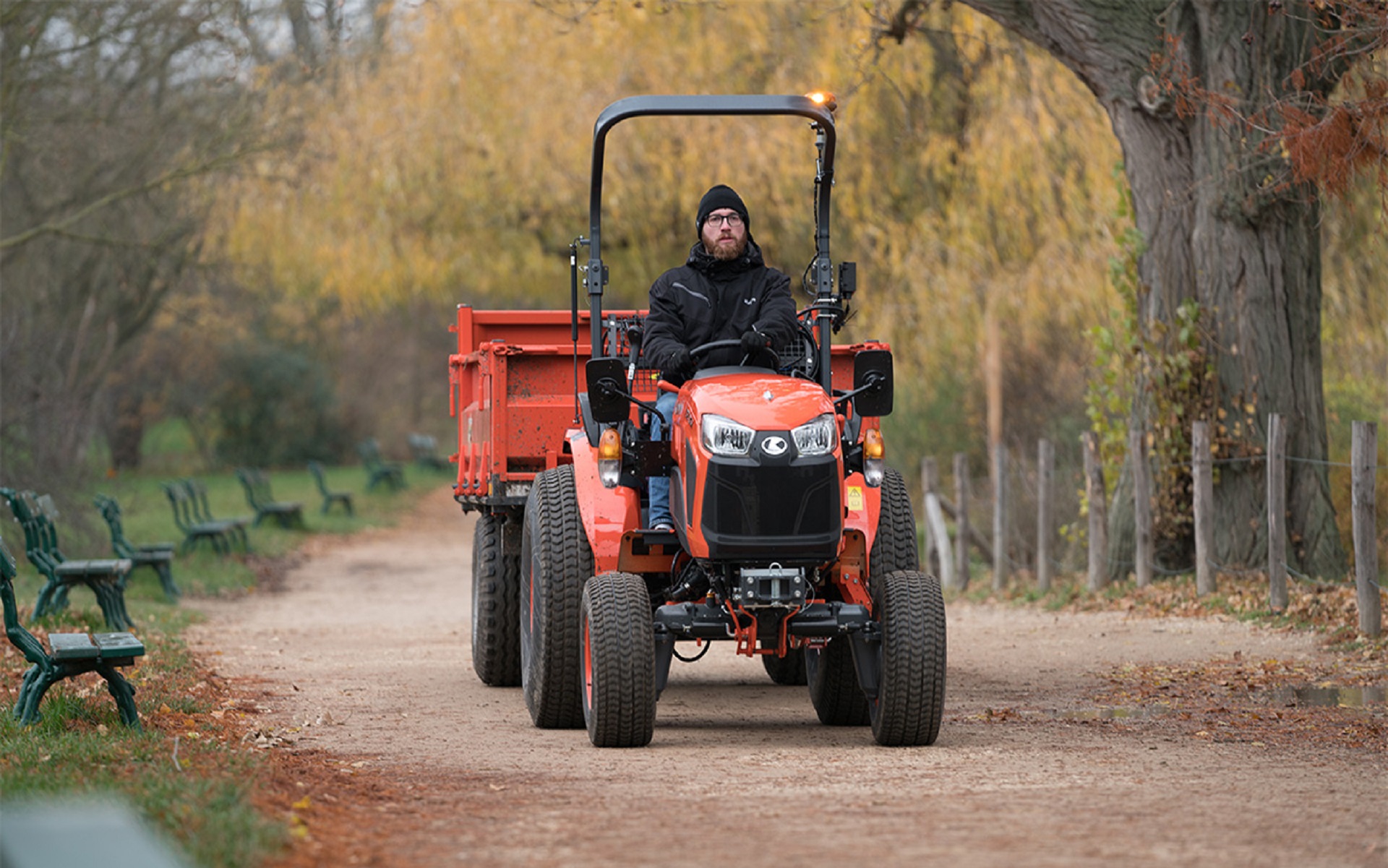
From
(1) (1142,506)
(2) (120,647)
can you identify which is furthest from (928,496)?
(2) (120,647)

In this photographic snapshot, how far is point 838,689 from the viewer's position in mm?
9445

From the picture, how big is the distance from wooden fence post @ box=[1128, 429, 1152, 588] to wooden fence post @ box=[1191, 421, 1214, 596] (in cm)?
70

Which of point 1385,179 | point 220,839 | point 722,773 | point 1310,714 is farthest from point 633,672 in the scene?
point 1385,179

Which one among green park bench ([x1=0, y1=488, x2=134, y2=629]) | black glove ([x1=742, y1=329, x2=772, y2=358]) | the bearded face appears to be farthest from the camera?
green park bench ([x1=0, y1=488, x2=134, y2=629])

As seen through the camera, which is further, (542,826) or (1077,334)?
(1077,334)

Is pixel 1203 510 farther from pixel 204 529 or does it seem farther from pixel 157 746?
pixel 204 529

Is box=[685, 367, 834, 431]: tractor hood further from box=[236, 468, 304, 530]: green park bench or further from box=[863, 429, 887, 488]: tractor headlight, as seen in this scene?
box=[236, 468, 304, 530]: green park bench

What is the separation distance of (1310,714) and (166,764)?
5531 mm

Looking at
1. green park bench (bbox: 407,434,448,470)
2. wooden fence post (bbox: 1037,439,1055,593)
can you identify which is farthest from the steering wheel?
green park bench (bbox: 407,434,448,470)

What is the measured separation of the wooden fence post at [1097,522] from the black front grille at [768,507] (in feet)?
28.4

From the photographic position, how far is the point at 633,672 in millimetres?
8258

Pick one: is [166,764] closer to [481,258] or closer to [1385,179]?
[1385,179]

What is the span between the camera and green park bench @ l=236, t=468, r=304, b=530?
2639 cm

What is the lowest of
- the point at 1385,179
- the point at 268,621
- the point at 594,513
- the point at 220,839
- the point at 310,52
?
the point at 268,621
